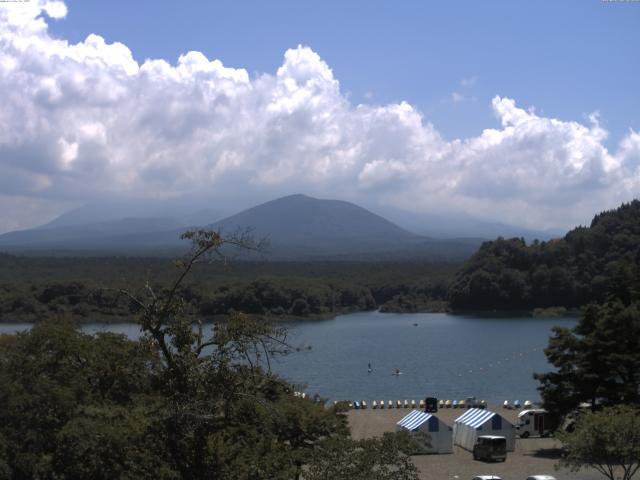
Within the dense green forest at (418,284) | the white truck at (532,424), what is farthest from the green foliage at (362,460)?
the dense green forest at (418,284)

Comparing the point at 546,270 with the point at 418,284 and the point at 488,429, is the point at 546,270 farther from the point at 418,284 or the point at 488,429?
the point at 488,429

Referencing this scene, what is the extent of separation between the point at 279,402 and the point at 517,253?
59209 mm

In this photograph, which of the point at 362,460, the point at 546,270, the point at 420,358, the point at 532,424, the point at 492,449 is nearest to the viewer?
the point at 362,460

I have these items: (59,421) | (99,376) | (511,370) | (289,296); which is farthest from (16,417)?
(289,296)

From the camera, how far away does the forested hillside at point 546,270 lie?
215 feet

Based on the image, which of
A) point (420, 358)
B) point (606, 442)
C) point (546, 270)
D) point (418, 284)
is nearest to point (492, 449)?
point (606, 442)

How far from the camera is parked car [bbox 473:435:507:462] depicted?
17844 mm

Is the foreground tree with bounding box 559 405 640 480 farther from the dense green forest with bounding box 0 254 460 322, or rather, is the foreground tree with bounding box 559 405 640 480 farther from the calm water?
the dense green forest with bounding box 0 254 460 322

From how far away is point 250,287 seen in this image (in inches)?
2355

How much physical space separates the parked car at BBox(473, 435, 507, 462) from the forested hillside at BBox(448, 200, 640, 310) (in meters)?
47.5

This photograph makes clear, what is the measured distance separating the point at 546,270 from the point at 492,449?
5087cm

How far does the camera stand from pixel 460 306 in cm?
6844

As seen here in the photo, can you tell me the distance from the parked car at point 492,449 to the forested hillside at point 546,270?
47521mm

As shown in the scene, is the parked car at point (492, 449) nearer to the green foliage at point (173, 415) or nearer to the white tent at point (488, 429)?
the white tent at point (488, 429)
